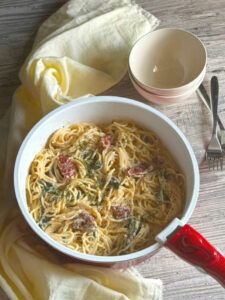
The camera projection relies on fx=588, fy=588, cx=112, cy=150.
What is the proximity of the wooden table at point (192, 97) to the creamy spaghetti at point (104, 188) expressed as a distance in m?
0.07

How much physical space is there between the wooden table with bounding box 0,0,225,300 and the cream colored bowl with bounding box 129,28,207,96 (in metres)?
0.04

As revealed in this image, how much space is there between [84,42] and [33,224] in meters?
0.40

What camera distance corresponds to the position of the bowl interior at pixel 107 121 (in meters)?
0.91

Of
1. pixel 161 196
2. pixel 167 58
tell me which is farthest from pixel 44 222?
pixel 167 58

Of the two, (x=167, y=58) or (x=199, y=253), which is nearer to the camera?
(x=199, y=253)

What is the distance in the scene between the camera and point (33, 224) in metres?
0.86

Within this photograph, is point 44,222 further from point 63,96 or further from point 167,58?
point 167,58

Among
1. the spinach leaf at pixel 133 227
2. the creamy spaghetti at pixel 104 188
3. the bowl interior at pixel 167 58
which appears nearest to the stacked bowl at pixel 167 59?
the bowl interior at pixel 167 58

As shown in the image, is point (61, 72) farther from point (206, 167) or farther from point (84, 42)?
point (206, 167)

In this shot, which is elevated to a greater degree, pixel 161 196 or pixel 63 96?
pixel 63 96

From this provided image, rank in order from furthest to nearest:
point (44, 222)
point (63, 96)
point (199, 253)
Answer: point (63, 96) → point (44, 222) → point (199, 253)

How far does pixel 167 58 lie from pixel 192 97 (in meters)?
0.09

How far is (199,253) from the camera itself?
31.9 inches

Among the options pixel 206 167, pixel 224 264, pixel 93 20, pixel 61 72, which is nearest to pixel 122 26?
pixel 93 20
